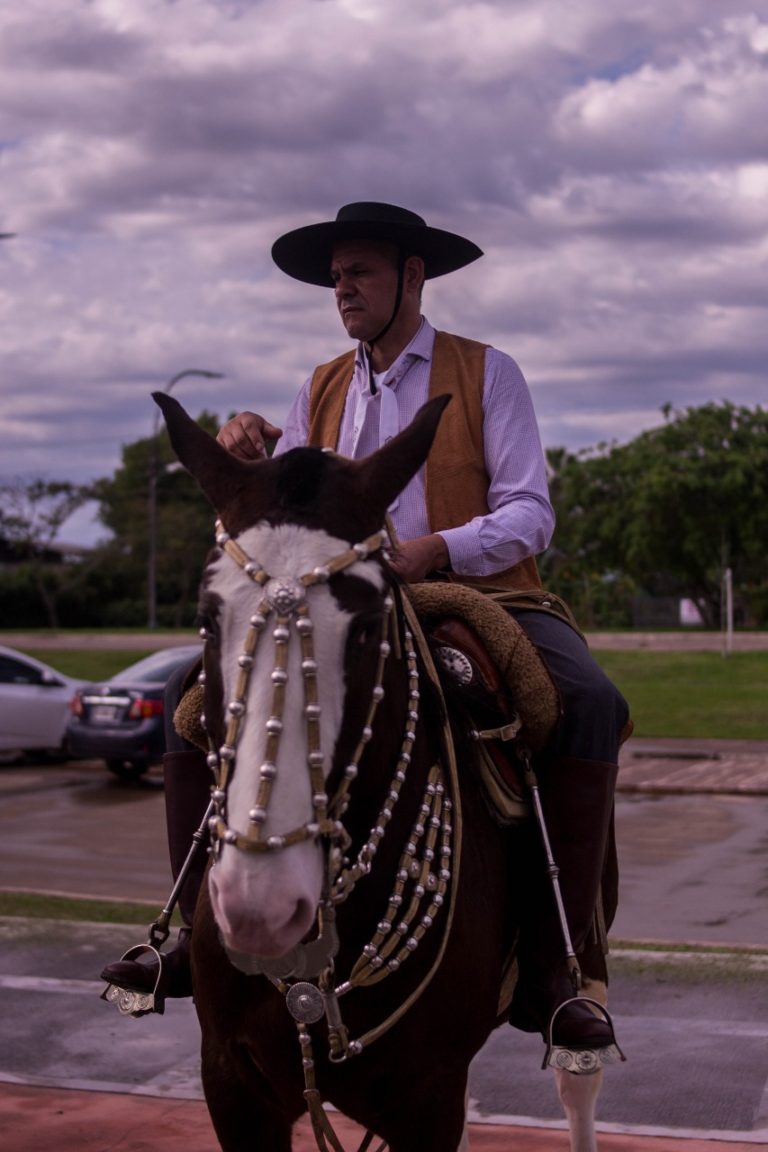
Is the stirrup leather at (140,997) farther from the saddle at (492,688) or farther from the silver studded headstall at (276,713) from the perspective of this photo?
the silver studded headstall at (276,713)

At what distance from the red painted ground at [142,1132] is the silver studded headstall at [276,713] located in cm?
322

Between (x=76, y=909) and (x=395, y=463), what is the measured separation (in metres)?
7.69

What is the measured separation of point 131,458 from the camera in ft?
272

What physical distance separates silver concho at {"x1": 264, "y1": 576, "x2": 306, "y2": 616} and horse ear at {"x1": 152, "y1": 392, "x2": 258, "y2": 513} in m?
0.33

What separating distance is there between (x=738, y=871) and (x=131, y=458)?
7333cm

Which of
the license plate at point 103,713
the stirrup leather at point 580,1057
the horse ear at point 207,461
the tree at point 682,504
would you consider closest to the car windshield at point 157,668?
the license plate at point 103,713

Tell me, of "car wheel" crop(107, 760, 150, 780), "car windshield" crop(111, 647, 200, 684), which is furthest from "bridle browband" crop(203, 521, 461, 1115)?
"car wheel" crop(107, 760, 150, 780)

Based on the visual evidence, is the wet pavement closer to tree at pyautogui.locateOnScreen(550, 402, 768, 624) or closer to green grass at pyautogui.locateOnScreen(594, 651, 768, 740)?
green grass at pyautogui.locateOnScreen(594, 651, 768, 740)

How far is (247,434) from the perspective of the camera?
389 centimetres

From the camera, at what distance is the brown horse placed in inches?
103

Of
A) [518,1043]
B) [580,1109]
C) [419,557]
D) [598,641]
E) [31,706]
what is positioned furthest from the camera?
[598,641]

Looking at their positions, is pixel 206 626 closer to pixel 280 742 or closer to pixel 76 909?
pixel 280 742

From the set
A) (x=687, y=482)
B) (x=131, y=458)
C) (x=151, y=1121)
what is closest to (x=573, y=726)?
(x=151, y=1121)

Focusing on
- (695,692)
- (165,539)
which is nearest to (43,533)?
(165,539)
